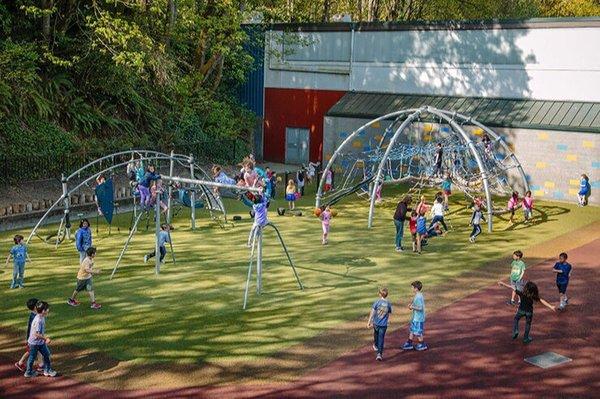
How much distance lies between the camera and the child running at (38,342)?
1541 centimetres

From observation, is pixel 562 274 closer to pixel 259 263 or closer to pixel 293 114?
pixel 259 263

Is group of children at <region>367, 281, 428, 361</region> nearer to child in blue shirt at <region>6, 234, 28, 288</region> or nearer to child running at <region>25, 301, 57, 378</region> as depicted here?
child running at <region>25, 301, 57, 378</region>

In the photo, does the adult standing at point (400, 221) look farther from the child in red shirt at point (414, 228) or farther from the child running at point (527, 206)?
the child running at point (527, 206)

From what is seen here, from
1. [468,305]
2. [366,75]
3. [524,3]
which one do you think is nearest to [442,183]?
[366,75]

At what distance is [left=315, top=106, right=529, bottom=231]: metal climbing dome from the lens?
3316cm

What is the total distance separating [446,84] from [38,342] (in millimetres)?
30825

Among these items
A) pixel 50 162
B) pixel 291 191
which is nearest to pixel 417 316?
pixel 291 191

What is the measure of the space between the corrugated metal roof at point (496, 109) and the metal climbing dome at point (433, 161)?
0.90 meters

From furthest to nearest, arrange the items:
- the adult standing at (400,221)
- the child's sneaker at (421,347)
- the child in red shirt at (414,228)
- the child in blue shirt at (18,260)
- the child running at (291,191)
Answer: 1. the child running at (291,191)
2. the adult standing at (400,221)
3. the child in red shirt at (414,228)
4. the child in blue shirt at (18,260)
5. the child's sneaker at (421,347)

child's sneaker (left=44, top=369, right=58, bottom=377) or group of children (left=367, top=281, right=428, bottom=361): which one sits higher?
group of children (left=367, top=281, right=428, bottom=361)

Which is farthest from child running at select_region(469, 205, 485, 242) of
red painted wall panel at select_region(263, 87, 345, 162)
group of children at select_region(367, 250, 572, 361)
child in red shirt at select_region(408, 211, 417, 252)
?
red painted wall panel at select_region(263, 87, 345, 162)

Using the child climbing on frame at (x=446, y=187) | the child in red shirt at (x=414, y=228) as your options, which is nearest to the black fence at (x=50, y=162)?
the child climbing on frame at (x=446, y=187)

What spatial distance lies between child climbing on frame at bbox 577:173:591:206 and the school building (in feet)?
1.95

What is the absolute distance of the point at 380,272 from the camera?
947 inches
